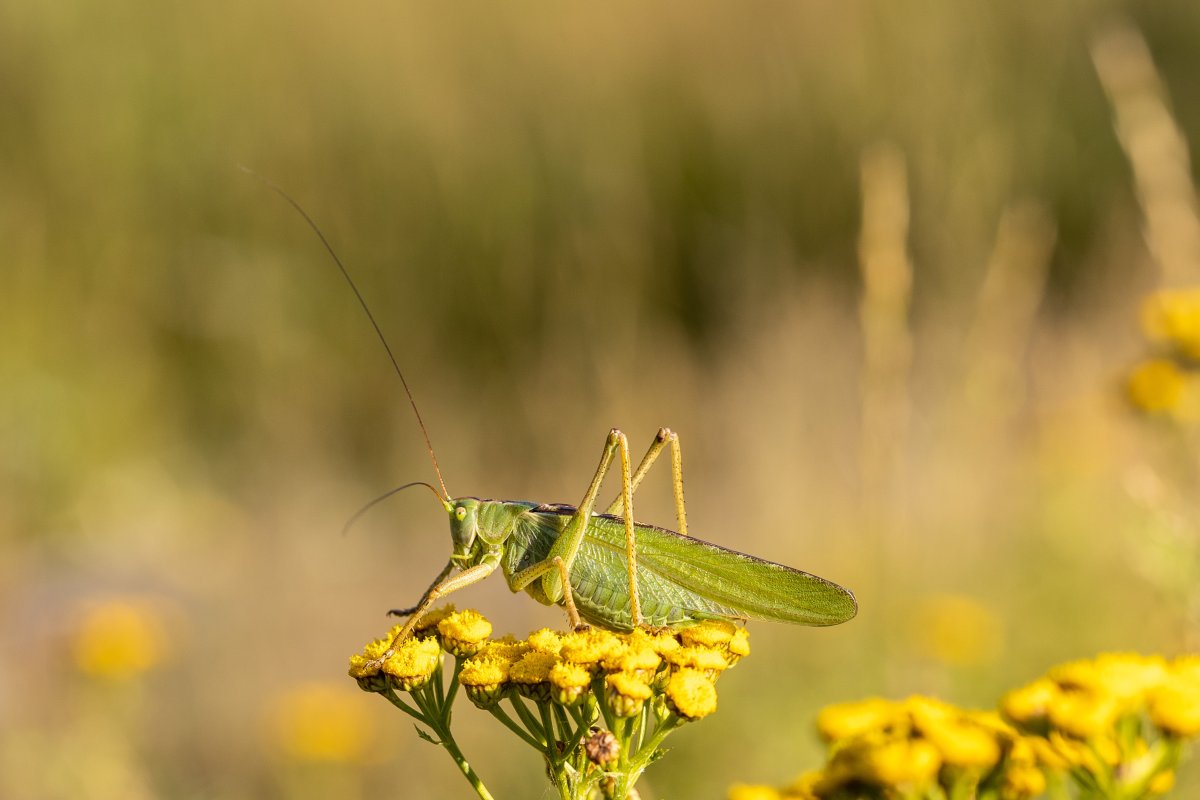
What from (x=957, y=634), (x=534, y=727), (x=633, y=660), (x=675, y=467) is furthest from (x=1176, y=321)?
(x=534, y=727)

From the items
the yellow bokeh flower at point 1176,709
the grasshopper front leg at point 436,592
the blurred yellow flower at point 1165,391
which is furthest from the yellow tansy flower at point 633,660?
the blurred yellow flower at point 1165,391

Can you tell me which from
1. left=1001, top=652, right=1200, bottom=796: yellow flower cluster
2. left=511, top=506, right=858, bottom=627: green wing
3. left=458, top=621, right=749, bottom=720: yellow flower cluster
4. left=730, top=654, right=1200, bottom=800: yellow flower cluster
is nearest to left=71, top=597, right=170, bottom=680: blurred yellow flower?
left=511, top=506, right=858, bottom=627: green wing

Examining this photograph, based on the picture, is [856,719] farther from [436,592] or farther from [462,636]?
[436,592]

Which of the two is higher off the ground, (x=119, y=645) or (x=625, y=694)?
(x=119, y=645)

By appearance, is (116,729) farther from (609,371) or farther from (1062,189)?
(1062,189)

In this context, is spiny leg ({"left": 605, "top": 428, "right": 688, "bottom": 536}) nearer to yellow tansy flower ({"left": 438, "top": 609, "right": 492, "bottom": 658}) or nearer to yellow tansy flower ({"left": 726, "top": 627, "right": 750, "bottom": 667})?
yellow tansy flower ({"left": 726, "top": 627, "right": 750, "bottom": 667})

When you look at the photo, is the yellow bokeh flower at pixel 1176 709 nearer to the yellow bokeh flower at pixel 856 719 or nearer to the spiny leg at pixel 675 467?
the yellow bokeh flower at pixel 856 719

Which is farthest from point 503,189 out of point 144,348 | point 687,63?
point 144,348

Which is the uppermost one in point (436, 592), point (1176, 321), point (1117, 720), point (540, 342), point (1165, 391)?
point (540, 342)
